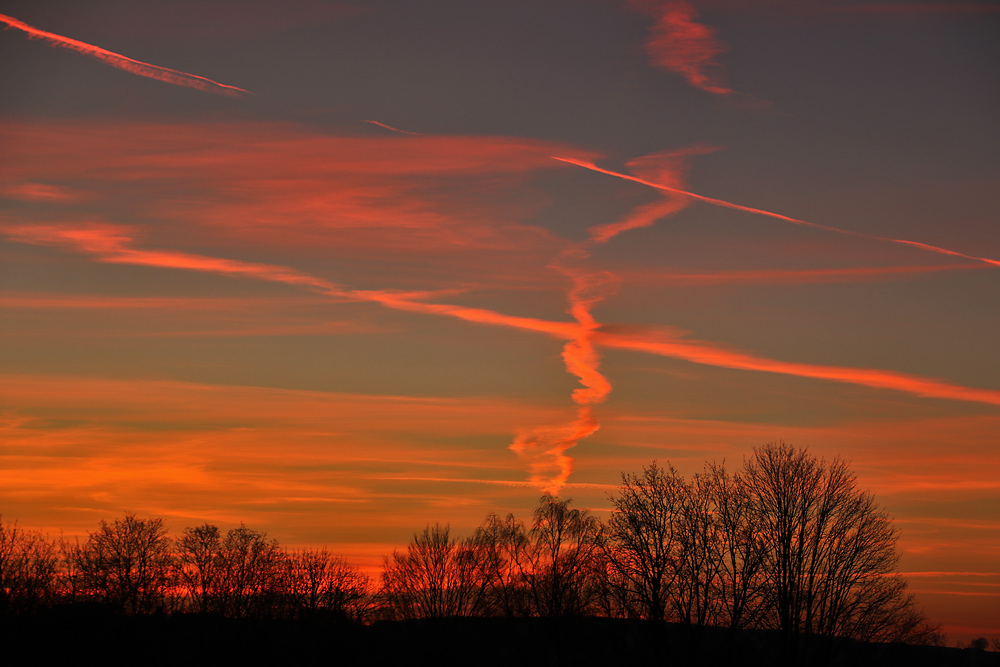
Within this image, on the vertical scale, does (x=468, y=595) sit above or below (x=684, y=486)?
below

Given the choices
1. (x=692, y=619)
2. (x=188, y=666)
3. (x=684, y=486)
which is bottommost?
(x=188, y=666)

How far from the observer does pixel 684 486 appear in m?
74.2

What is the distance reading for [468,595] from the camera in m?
104

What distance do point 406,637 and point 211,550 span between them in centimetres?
2398

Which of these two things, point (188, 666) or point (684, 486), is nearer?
point (684, 486)

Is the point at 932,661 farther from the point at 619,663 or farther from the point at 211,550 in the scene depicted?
the point at 211,550

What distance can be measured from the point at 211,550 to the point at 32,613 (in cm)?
2957

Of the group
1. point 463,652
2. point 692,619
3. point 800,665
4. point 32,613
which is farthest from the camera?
point 463,652

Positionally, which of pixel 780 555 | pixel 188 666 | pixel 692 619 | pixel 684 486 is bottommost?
pixel 188 666

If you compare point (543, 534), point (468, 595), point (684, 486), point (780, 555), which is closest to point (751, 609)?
point (780, 555)

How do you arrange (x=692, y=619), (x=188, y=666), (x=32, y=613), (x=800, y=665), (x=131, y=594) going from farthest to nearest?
(x=131, y=594)
(x=188, y=666)
(x=32, y=613)
(x=692, y=619)
(x=800, y=665)

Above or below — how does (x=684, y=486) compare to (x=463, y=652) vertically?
above

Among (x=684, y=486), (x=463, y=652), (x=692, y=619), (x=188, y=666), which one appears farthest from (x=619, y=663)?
(x=188, y=666)

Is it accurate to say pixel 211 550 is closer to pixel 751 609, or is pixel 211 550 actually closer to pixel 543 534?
pixel 543 534
